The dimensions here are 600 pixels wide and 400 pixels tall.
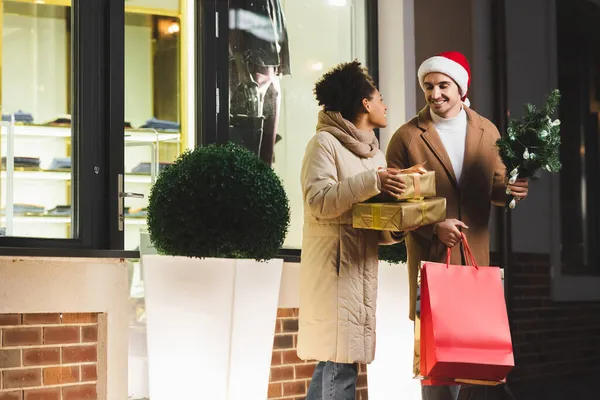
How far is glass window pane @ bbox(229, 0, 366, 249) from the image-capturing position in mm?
4723

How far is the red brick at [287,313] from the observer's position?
4.38m

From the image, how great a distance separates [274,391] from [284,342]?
234mm

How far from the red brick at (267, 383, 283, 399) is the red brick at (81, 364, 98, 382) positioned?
1067 mm

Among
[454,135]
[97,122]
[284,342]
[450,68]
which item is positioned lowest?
[284,342]

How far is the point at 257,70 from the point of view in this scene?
189 inches

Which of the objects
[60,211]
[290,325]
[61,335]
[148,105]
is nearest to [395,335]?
[290,325]

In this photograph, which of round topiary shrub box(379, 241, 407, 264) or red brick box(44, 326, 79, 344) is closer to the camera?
red brick box(44, 326, 79, 344)

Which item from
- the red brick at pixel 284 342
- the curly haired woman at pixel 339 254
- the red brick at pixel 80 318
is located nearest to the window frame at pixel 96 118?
the red brick at pixel 80 318

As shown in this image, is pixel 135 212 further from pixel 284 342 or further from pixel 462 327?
pixel 462 327

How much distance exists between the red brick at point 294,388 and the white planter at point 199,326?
4.12 ft

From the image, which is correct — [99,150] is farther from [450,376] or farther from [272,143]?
[450,376]

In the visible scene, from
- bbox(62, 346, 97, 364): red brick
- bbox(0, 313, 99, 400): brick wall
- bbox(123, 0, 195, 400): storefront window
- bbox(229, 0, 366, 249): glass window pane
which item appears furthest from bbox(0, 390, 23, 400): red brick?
bbox(229, 0, 366, 249): glass window pane

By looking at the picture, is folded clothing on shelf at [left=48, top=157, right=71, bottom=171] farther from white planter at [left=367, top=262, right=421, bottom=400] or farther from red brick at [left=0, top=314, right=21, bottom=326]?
white planter at [left=367, top=262, right=421, bottom=400]

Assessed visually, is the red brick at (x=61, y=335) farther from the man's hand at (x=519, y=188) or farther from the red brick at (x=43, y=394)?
the man's hand at (x=519, y=188)
